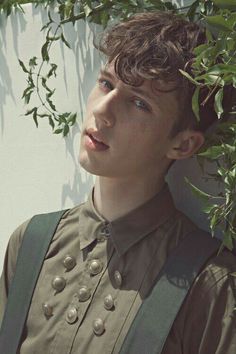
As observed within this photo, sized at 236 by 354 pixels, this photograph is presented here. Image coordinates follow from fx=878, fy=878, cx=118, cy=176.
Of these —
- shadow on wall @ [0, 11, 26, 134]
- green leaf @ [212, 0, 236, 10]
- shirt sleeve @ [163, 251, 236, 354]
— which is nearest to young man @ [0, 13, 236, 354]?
shirt sleeve @ [163, 251, 236, 354]

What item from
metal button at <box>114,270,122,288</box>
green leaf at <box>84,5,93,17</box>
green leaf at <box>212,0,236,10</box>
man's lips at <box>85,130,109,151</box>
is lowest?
metal button at <box>114,270,122,288</box>

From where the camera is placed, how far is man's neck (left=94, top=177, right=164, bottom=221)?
157cm

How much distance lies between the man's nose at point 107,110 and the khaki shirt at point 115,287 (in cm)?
17

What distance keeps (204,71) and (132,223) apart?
1.06 feet

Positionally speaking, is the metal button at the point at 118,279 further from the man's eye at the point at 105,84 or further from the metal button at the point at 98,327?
the man's eye at the point at 105,84

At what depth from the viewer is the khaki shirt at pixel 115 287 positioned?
143 cm

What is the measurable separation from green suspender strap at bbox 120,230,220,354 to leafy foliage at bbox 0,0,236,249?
6cm

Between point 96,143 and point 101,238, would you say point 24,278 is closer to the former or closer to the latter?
point 101,238

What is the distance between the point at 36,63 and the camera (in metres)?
2.00

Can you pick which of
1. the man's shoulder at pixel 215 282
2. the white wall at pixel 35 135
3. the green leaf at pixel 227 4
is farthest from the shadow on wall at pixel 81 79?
the green leaf at pixel 227 4

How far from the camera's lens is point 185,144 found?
154 centimetres

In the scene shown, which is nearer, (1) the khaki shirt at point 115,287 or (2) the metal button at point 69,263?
(1) the khaki shirt at point 115,287

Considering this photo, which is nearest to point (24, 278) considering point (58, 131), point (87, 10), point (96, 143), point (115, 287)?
point (115, 287)

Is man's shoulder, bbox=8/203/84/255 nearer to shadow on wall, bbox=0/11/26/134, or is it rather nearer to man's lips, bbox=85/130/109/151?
man's lips, bbox=85/130/109/151
